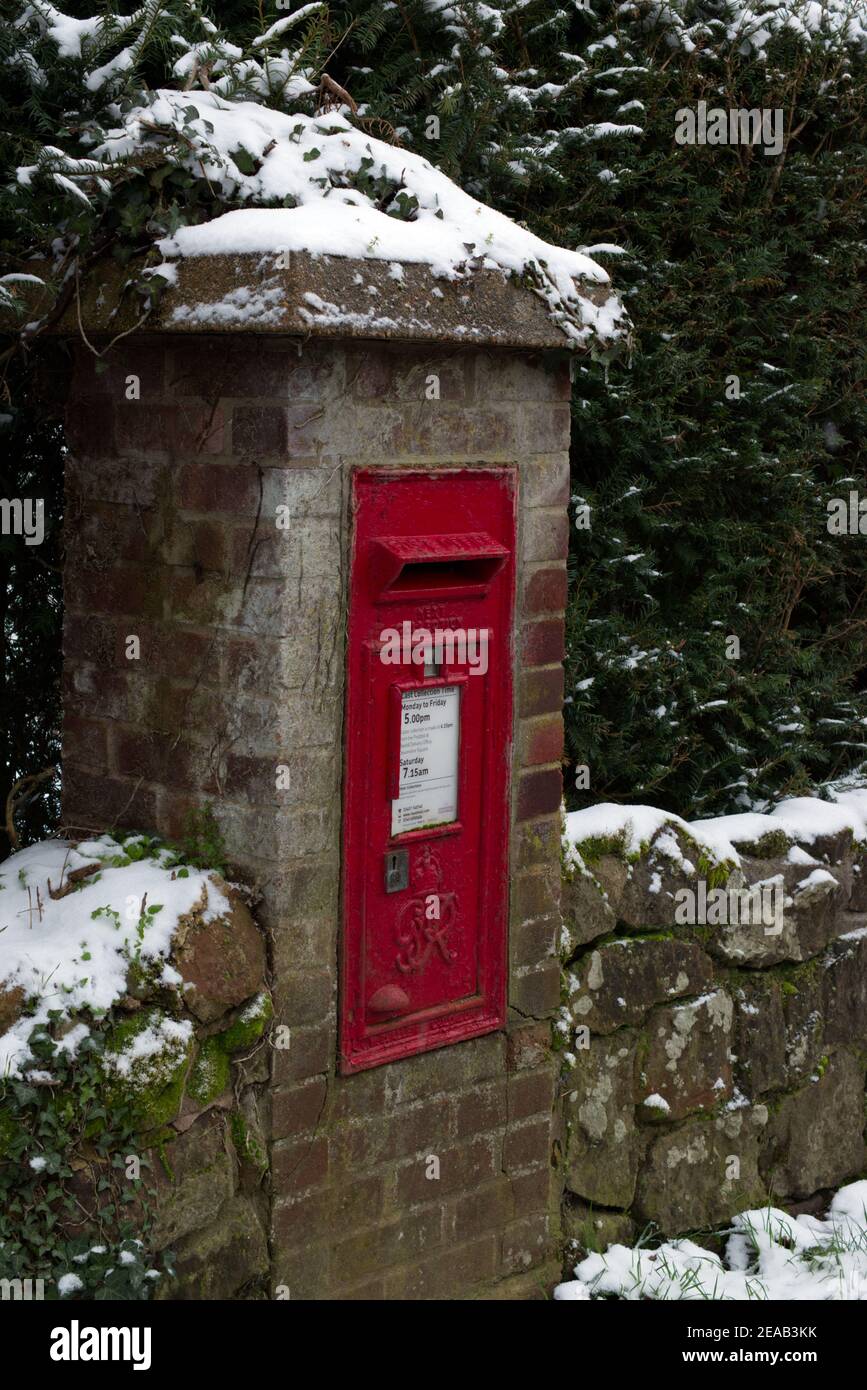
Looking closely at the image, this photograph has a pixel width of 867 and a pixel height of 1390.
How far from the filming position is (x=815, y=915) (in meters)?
4.52

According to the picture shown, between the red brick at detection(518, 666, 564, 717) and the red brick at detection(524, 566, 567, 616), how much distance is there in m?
0.14

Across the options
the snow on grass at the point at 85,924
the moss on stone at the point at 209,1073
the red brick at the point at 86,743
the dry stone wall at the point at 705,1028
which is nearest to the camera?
the snow on grass at the point at 85,924

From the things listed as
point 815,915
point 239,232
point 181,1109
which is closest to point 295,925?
point 181,1109

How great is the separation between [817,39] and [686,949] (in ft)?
9.25

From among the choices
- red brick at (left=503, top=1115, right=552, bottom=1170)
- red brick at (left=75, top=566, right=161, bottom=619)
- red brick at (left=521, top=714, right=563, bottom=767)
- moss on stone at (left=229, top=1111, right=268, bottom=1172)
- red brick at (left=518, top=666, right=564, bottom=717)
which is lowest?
red brick at (left=503, top=1115, right=552, bottom=1170)

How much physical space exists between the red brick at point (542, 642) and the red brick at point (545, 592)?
0.03 m

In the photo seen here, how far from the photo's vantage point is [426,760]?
10.7 feet

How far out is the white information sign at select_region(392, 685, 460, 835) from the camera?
10.6 ft

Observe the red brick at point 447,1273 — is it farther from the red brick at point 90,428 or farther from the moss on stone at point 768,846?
the red brick at point 90,428

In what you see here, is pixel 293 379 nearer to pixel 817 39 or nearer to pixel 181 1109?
pixel 181 1109

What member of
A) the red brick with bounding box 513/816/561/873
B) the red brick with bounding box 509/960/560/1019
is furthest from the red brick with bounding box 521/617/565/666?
the red brick with bounding box 509/960/560/1019

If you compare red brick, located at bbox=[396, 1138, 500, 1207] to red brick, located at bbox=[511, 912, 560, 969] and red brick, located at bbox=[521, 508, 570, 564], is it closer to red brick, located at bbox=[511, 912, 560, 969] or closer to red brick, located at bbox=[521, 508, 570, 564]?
red brick, located at bbox=[511, 912, 560, 969]

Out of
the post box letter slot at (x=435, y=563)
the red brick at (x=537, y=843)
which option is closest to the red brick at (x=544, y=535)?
the post box letter slot at (x=435, y=563)

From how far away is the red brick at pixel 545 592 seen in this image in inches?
136
